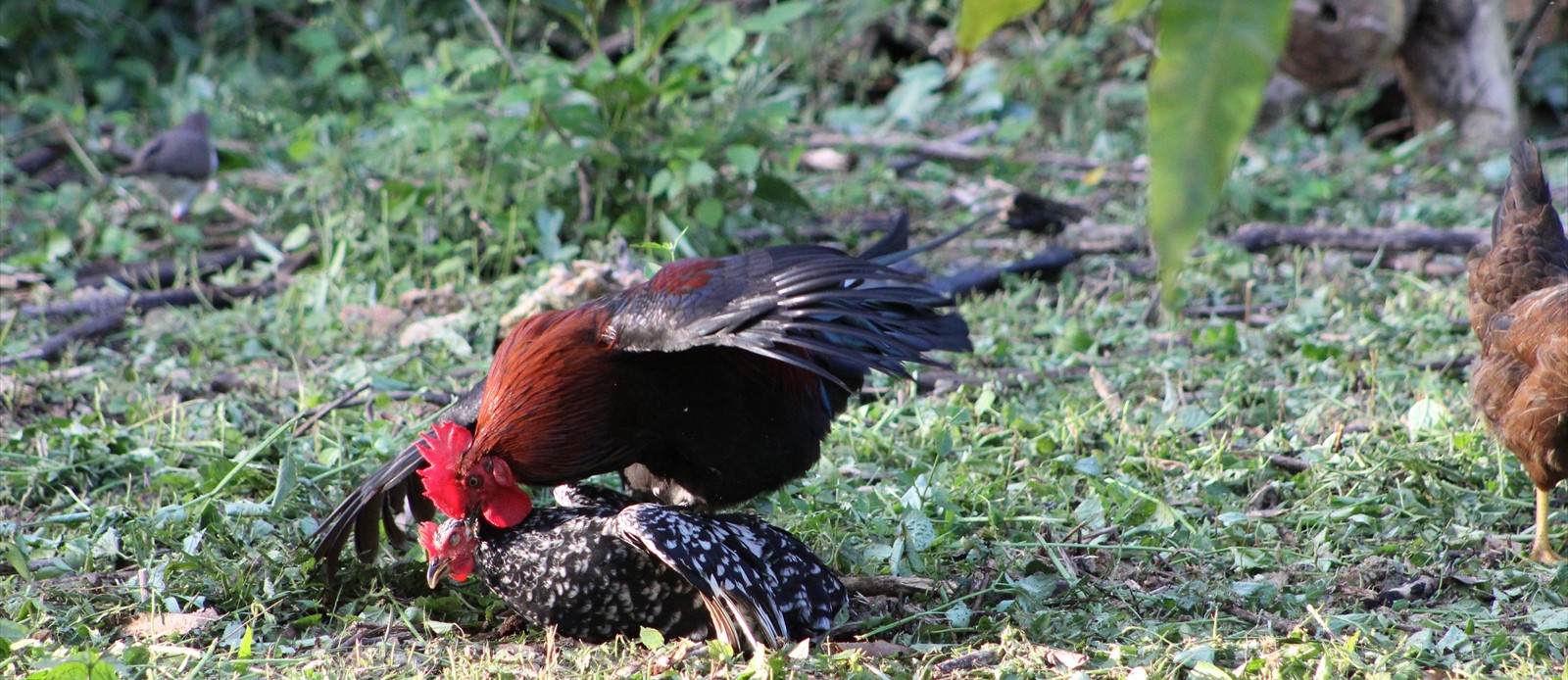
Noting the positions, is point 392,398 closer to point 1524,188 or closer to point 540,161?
point 540,161

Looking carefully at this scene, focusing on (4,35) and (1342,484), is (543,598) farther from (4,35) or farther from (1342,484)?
(4,35)

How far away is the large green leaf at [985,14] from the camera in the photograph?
72cm

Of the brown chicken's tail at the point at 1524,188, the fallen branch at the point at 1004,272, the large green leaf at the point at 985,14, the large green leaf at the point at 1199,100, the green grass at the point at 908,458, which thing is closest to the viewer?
the large green leaf at the point at 1199,100

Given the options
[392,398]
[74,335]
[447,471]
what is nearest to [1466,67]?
[392,398]

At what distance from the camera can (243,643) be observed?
9.65 feet

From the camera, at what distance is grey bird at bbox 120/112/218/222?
21.9ft

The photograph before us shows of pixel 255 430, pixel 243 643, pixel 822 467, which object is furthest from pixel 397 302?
pixel 243 643

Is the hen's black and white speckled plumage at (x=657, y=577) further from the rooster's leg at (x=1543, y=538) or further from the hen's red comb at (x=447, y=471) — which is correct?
the rooster's leg at (x=1543, y=538)

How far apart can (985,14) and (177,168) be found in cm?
676

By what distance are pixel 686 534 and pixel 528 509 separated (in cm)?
54

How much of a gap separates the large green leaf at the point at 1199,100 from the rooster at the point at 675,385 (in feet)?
7.61

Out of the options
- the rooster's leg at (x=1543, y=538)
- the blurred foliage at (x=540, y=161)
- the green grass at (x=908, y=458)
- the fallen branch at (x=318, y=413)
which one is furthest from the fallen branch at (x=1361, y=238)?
the fallen branch at (x=318, y=413)

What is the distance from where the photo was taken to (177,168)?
263 inches

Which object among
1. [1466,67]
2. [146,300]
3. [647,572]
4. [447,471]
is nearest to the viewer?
[647,572]
